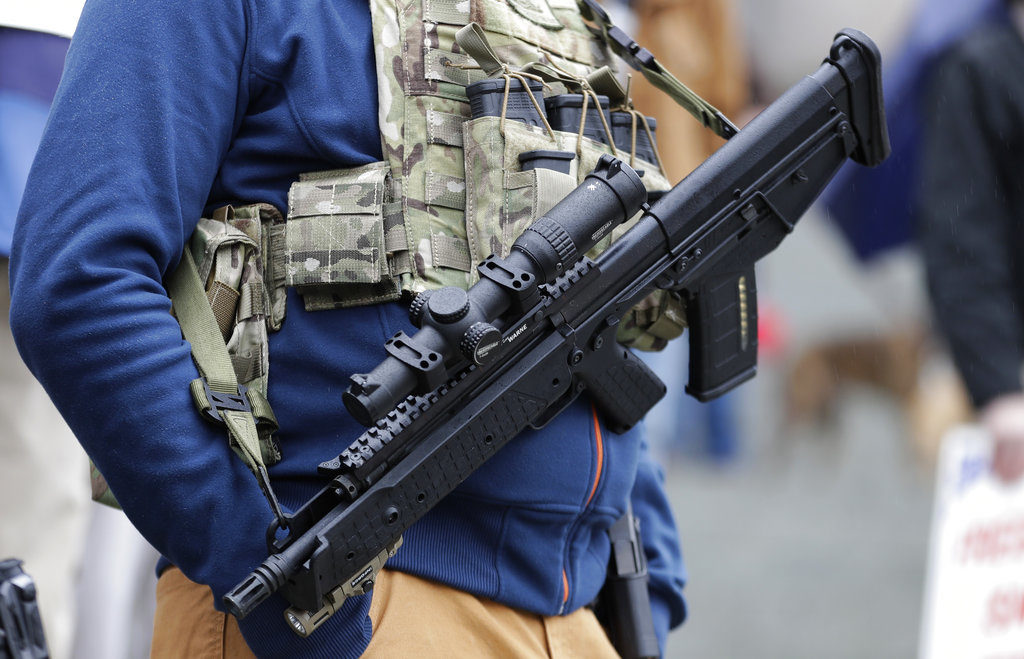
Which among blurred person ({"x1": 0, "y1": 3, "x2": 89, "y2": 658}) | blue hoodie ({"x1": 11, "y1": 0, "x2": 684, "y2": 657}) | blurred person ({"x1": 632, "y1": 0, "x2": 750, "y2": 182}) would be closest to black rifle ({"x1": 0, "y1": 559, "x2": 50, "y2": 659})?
blue hoodie ({"x1": 11, "y1": 0, "x2": 684, "y2": 657})

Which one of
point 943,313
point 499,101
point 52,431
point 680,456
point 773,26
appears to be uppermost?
point 773,26

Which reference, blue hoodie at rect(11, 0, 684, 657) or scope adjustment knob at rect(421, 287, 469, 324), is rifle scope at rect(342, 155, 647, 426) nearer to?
scope adjustment knob at rect(421, 287, 469, 324)

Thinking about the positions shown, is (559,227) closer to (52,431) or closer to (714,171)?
(714,171)

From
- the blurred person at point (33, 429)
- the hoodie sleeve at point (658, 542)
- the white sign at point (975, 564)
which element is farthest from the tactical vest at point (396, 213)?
the white sign at point (975, 564)

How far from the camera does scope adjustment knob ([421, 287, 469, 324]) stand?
5.28 feet

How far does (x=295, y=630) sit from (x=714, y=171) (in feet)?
3.17

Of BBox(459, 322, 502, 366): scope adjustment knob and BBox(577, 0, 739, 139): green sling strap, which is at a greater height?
BBox(577, 0, 739, 139): green sling strap

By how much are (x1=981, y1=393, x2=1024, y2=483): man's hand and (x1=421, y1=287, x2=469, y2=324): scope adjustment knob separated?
281 cm

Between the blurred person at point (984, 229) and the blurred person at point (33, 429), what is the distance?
2730mm

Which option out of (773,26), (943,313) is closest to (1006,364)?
(943,313)

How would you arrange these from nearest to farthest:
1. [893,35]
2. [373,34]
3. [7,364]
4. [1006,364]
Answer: [373,34]
[7,364]
[1006,364]
[893,35]

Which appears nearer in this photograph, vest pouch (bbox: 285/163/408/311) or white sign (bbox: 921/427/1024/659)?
vest pouch (bbox: 285/163/408/311)

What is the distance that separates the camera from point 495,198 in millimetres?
1817

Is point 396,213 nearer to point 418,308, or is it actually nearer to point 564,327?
point 418,308
